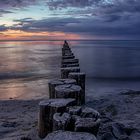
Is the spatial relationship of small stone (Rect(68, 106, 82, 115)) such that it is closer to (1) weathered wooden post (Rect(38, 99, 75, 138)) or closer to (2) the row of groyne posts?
(2) the row of groyne posts

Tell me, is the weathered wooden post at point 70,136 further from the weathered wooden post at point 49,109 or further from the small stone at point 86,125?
the weathered wooden post at point 49,109

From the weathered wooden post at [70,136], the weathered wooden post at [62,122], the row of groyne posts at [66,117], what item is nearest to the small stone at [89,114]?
the row of groyne posts at [66,117]

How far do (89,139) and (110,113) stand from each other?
15.6ft

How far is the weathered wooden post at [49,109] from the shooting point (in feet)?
14.9

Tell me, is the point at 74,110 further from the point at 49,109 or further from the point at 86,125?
the point at 86,125

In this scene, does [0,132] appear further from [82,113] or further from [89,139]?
[89,139]

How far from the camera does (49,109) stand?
4656 millimetres

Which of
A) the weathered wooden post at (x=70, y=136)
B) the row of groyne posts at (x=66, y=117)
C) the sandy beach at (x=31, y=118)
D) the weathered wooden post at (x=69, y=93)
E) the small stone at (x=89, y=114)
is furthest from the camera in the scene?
the sandy beach at (x=31, y=118)

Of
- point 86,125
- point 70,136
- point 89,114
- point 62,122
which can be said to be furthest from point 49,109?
point 70,136

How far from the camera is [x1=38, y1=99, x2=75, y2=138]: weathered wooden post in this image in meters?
4.53

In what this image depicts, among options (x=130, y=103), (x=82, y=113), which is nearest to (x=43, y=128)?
(x=82, y=113)

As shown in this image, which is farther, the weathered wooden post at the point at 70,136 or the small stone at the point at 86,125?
the small stone at the point at 86,125

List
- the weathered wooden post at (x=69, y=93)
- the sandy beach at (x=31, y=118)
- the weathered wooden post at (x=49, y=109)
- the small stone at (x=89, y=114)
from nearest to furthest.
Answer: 1. the small stone at (x=89, y=114)
2. the weathered wooden post at (x=49, y=109)
3. the weathered wooden post at (x=69, y=93)
4. the sandy beach at (x=31, y=118)

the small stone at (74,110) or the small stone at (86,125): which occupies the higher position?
the small stone at (74,110)
